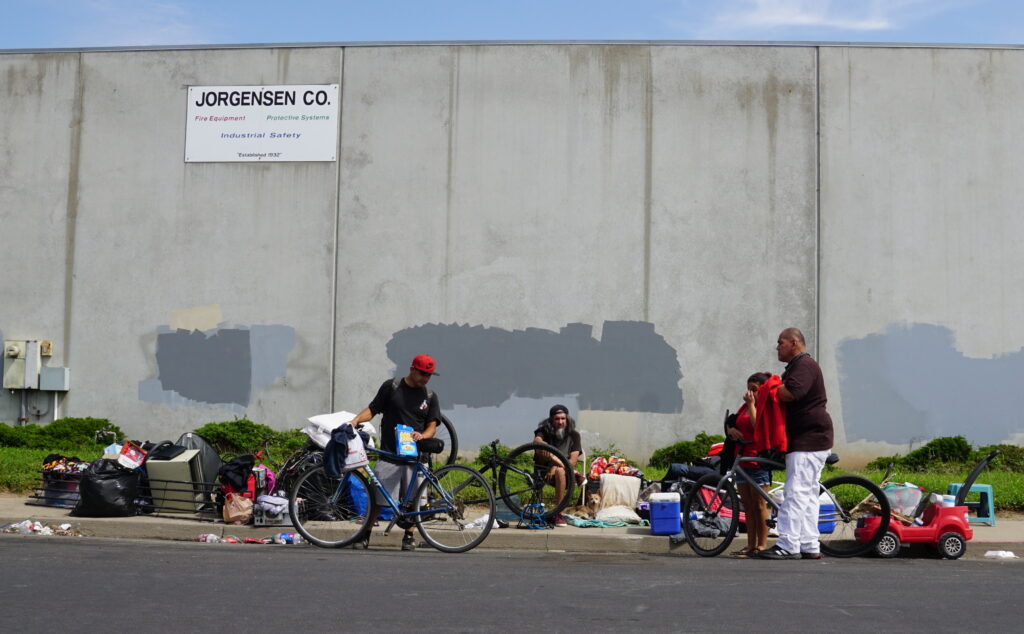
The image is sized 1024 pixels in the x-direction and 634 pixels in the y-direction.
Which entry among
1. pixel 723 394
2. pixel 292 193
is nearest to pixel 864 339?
pixel 723 394

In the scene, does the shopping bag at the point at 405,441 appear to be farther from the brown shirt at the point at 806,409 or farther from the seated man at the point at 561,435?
the brown shirt at the point at 806,409

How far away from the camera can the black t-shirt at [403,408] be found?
10602mm

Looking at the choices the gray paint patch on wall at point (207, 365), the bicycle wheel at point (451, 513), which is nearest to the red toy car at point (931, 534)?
the bicycle wheel at point (451, 513)

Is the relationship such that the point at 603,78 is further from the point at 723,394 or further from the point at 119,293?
the point at 119,293

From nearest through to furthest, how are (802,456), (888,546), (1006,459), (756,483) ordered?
(802,456) < (888,546) < (756,483) < (1006,459)

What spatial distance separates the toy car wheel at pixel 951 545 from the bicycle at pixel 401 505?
160 inches

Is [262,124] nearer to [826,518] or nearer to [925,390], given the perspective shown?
[925,390]

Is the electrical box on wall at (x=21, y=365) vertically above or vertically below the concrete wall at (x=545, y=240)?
below

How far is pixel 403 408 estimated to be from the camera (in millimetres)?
10609

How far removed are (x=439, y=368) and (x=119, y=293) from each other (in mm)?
5279

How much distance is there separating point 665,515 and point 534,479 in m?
1.55

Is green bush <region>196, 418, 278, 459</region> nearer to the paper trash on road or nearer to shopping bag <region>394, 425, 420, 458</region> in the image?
shopping bag <region>394, 425, 420, 458</region>

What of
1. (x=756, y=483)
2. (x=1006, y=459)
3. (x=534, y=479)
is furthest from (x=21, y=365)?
(x=1006, y=459)

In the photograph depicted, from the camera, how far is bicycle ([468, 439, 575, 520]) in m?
11.5
